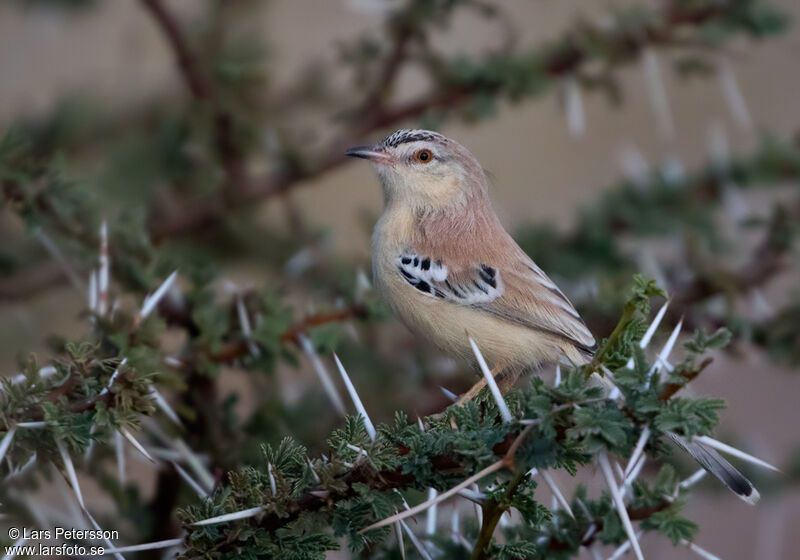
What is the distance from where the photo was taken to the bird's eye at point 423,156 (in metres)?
3.91

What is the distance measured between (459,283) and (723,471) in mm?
1195

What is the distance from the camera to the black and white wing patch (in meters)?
3.34

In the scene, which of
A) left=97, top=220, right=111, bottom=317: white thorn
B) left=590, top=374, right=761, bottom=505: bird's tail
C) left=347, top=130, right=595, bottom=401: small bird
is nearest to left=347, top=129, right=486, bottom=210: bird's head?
left=347, top=130, right=595, bottom=401: small bird

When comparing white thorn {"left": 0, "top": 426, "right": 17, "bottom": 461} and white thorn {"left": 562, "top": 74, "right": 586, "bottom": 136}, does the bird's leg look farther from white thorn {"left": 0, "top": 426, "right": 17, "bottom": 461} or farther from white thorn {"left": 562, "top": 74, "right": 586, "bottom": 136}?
white thorn {"left": 562, "top": 74, "right": 586, "bottom": 136}

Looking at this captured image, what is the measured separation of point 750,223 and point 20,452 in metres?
3.83

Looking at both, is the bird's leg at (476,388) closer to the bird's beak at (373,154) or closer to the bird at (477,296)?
the bird at (477,296)

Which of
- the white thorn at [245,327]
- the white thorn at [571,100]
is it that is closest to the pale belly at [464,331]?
the white thorn at [245,327]

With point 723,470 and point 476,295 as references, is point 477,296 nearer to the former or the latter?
point 476,295

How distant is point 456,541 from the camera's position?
289 centimetres

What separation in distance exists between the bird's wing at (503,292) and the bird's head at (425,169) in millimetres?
489

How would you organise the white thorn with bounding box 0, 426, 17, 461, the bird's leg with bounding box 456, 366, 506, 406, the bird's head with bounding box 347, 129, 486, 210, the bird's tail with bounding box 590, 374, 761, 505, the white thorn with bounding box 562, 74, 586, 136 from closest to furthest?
the white thorn with bounding box 0, 426, 17, 461
the bird's tail with bounding box 590, 374, 761, 505
the bird's leg with bounding box 456, 366, 506, 406
the bird's head with bounding box 347, 129, 486, 210
the white thorn with bounding box 562, 74, 586, 136

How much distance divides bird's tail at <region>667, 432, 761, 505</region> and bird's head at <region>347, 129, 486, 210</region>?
1548mm

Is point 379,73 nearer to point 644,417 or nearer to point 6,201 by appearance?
point 6,201

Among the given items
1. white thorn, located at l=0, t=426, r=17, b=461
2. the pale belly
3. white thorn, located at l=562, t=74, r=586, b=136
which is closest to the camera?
white thorn, located at l=0, t=426, r=17, b=461
